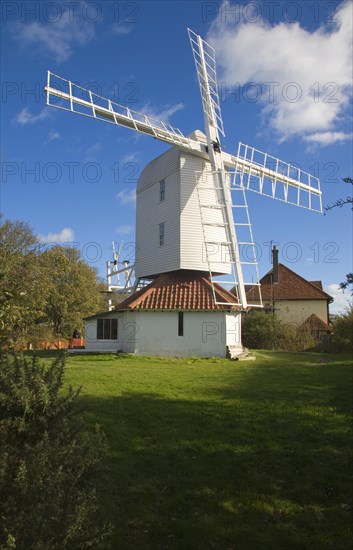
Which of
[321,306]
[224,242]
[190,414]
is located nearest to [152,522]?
[190,414]

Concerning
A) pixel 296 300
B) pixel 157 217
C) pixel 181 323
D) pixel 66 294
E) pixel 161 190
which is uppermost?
pixel 161 190

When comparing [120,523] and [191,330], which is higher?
[191,330]

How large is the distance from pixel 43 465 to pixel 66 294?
44560 millimetres

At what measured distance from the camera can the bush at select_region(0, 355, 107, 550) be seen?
3.63 m

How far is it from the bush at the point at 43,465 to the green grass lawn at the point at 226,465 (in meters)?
1.64

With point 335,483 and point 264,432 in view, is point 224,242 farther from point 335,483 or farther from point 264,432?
point 335,483

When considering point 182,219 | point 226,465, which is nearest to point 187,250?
point 182,219

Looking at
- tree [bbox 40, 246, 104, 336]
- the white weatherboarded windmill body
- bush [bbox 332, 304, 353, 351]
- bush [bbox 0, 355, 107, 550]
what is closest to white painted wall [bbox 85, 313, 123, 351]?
the white weatherboarded windmill body

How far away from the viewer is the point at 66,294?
47.1 metres

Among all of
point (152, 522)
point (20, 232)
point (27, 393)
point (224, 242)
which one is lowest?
point (152, 522)

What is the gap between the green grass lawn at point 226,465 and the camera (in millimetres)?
5613

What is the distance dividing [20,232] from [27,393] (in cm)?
3412

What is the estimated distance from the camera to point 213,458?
783 centimetres

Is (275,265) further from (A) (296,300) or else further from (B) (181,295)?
(B) (181,295)
